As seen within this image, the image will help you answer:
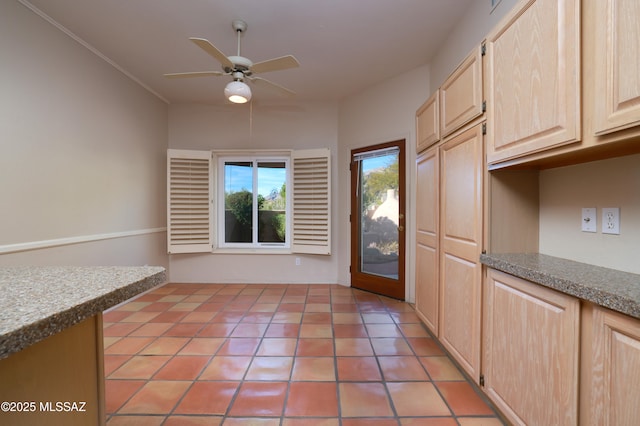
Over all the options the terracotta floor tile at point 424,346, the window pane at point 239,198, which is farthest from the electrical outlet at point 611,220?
the window pane at point 239,198

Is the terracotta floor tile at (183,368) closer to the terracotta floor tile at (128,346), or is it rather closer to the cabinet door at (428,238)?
the terracotta floor tile at (128,346)

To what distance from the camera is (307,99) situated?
4.07 meters

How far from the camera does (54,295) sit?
67 centimetres

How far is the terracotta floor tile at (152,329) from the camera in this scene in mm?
2525

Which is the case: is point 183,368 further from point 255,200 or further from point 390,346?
point 255,200

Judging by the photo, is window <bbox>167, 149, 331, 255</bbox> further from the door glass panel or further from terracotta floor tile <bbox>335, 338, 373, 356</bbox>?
terracotta floor tile <bbox>335, 338, 373, 356</bbox>

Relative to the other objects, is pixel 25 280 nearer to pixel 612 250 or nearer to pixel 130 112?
pixel 612 250

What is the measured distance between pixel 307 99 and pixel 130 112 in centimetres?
233

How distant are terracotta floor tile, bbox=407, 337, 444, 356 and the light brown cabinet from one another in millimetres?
1248

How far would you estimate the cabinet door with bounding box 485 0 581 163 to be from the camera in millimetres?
1046

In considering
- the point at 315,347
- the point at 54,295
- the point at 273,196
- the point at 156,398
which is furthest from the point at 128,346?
the point at 273,196

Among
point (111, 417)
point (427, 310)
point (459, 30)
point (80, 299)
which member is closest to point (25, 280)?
point (80, 299)

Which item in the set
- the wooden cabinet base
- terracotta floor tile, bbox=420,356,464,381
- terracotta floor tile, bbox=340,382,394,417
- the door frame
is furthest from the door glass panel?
the wooden cabinet base

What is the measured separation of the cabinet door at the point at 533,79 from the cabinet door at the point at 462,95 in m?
0.09
